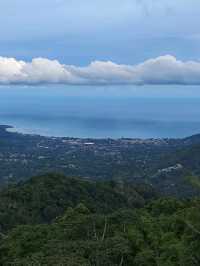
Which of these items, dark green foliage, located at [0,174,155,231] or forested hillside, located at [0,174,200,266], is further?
dark green foliage, located at [0,174,155,231]

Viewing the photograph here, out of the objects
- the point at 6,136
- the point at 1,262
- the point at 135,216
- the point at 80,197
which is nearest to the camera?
the point at 1,262

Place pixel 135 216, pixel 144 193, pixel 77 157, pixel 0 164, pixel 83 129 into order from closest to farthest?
pixel 135 216 < pixel 144 193 < pixel 0 164 < pixel 77 157 < pixel 83 129

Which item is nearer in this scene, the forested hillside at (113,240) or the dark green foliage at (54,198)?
the forested hillside at (113,240)

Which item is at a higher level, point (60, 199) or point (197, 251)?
point (197, 251)

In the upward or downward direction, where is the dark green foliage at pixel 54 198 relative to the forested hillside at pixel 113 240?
downward

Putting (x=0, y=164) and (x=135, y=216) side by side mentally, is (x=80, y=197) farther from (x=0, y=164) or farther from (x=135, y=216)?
(x=0, y=164)

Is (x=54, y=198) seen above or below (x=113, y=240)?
below

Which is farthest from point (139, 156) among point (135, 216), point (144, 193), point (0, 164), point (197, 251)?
point (197, 251)

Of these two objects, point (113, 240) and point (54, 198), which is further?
point (54, 198)

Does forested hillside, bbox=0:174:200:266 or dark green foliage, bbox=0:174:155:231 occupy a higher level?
forested hillside, bbox=0:174:200:266

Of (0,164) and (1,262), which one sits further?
(0,164)
